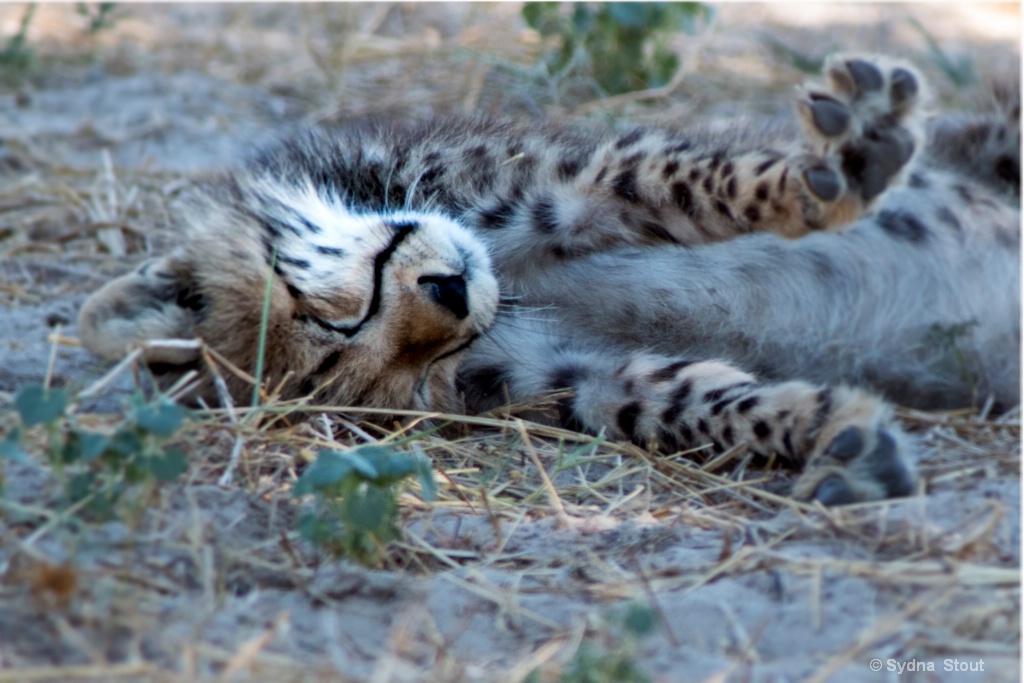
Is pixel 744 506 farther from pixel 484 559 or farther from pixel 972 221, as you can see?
pixel 972 221

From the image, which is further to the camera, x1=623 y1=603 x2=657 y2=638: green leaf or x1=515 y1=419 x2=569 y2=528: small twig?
x1=515 y1=419 x2=569 y2=528: small twig

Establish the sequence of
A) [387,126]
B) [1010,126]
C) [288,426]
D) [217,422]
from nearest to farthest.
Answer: [217,422] < [288,426] < [387,126] < [1010,126]

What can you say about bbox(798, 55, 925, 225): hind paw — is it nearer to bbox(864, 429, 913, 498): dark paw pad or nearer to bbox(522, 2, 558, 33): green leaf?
bbox(864, 429, 913, 498): dark paw pad

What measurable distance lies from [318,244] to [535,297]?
0.77 metres

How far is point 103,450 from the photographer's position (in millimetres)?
2143

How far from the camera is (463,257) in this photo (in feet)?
10.3

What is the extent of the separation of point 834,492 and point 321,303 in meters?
1.42

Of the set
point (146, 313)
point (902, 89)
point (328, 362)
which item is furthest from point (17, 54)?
point (902, 89)

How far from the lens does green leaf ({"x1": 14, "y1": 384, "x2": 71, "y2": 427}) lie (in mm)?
2129

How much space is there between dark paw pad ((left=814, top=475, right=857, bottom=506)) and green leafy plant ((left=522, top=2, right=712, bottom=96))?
3.50 m

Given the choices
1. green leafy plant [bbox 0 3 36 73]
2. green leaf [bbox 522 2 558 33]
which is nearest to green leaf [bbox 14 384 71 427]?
green leaf [bbox 522 2 558 33]

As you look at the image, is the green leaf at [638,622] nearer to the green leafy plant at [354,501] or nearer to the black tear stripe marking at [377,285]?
the green leafy plant at [354,501]

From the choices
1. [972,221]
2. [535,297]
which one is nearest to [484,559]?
[535,297]

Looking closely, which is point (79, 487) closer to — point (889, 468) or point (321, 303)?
point (321, 303)
